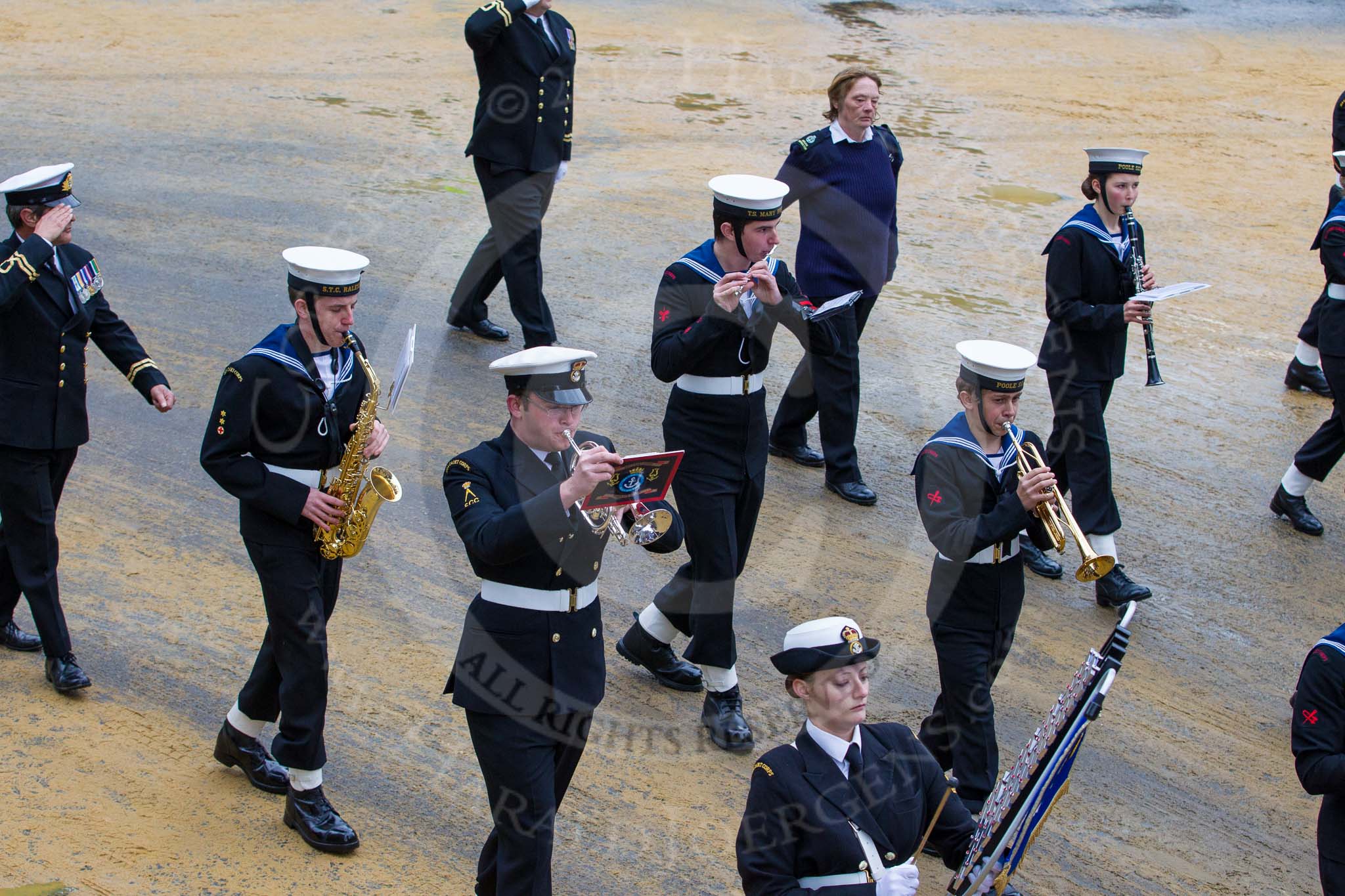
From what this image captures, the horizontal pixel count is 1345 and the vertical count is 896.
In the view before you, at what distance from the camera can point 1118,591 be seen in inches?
269

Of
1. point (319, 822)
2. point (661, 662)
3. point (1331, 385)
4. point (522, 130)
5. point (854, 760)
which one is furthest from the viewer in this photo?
point (522, 130)

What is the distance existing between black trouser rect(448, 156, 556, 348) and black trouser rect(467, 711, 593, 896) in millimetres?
4712

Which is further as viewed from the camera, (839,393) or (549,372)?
(839,393)

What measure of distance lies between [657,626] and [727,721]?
544 millimetres

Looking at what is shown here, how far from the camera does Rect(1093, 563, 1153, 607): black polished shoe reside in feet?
22.4

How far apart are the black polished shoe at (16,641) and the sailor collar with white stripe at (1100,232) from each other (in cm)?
525

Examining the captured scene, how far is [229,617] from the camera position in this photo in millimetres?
6129

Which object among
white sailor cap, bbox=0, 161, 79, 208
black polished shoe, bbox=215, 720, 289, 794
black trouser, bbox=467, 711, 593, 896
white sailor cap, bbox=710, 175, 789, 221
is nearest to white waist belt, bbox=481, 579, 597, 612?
black trouser, bbox=467, 711, 593, 896

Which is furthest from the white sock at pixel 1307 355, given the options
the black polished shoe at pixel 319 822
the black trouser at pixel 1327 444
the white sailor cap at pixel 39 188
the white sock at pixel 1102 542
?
the white sailor cap at pixel 39 188

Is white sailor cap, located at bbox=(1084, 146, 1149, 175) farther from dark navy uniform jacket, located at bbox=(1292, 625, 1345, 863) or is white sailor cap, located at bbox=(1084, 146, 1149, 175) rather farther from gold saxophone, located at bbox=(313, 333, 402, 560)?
gold saxophone, located at bbox=(313, 333, 402, 560)

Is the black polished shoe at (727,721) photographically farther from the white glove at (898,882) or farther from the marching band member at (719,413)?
the white glove at (898,882)

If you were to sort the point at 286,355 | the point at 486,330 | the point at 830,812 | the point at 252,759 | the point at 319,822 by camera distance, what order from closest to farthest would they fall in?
1. the point at 830,812
2. the point at 286,355
3. the point at 319,822
4. the point at 252,759
5. the point at 486,330

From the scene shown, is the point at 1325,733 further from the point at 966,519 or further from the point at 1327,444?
the point at 1327,444

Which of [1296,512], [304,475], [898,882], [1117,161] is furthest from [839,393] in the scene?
[898,882]
